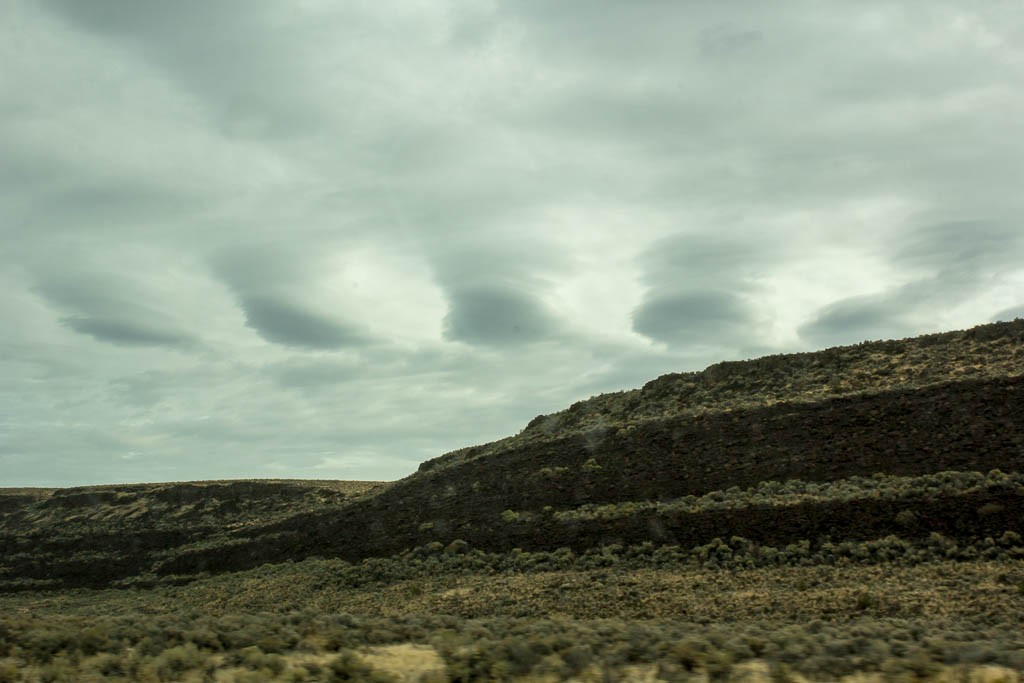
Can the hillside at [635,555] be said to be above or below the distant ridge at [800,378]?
below

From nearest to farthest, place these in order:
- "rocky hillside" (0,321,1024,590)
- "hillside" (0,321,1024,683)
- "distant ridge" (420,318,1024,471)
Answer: "hillside" (0,321,1024,683), "rocky hillside" (0,321,1024,590), "distant ridge" (420,318,1024,471)

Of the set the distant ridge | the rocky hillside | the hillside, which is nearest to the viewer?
the hillside

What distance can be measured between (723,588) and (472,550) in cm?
1711

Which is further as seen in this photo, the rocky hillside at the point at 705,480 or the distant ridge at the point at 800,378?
the distant ridge at the point at 800,378

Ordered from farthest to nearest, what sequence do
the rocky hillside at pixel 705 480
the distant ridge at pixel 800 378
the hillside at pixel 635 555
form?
the distant ridge at pixel 800 378 → the rocky hillside at pixel 705 480 → the hillside at pixel 635 555

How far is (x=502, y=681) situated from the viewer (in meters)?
13.6

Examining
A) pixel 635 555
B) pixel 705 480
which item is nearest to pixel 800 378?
pixel 705 480

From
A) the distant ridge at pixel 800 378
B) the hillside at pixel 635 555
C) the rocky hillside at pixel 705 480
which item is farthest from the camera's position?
the distant ridge at pixel 800 378

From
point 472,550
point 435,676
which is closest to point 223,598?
point 472,550

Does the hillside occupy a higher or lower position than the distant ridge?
lower

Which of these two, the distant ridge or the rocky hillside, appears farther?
the distant ridge

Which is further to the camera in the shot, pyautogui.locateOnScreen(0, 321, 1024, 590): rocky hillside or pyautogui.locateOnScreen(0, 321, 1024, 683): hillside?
pyautogui.locateOnScreen(0, 321, 1024, 590): rocky hillside

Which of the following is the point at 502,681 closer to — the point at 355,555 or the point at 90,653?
the point at 90,653

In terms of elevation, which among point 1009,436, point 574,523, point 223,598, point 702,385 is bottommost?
point 223,598
